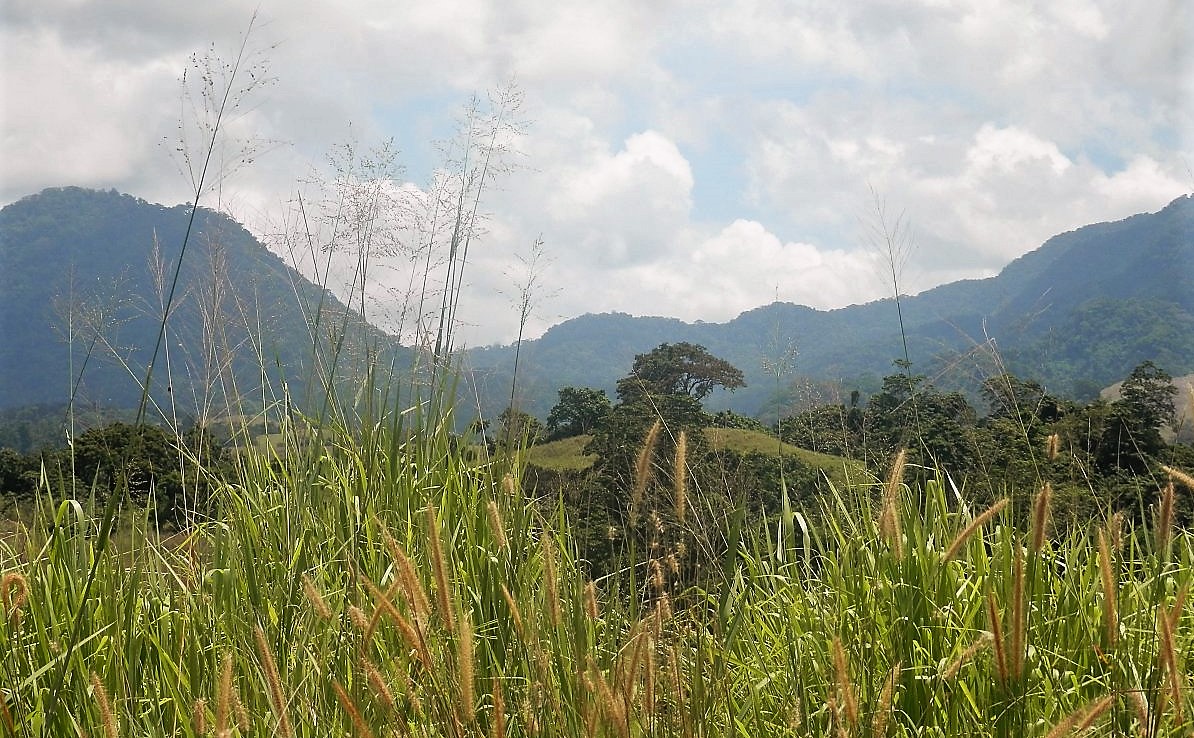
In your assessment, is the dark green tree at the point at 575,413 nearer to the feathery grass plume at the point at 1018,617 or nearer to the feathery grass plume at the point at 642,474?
the feathery grass plume at the point at 642,474

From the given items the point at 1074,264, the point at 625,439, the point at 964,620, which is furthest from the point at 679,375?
the point at 1074,264

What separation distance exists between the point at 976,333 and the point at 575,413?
Result: 1298cm

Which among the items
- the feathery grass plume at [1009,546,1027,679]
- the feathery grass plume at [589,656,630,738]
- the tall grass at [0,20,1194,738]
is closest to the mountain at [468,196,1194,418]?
the tall grass at [0,20,1194,738]

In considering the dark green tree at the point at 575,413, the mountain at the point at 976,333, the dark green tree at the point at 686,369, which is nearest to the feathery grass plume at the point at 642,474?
the mountain at the point at 976,333

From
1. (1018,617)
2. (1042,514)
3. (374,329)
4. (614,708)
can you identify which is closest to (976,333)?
(374,329)

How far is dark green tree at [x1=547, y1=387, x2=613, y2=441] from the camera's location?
57.9ft

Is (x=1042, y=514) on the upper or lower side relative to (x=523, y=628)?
upper

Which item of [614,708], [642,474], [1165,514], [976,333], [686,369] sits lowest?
[614,708]

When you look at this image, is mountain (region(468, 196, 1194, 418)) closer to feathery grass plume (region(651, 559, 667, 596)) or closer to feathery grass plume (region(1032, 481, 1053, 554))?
feathery grass plume (region(651, 559, 667, 596))

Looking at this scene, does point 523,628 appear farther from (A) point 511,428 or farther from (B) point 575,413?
(B) point 575,413

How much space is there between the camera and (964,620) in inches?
104

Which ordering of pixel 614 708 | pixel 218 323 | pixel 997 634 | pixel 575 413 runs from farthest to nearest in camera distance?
pixel 575 413 < pixel 218 323 < pixel 997 634 < pixel 614 708

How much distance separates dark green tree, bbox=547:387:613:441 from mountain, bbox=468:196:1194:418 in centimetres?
40

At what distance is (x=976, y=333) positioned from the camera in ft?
18.1
